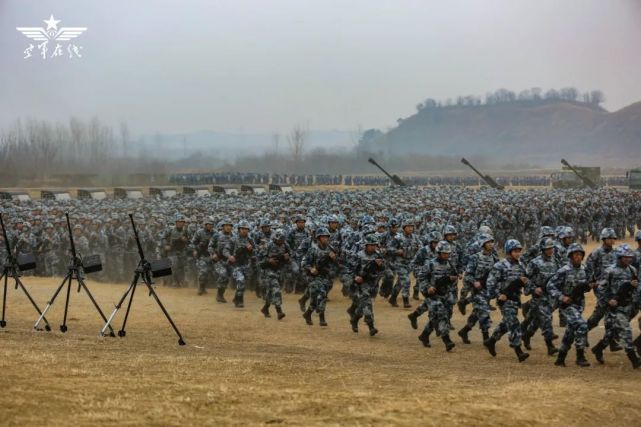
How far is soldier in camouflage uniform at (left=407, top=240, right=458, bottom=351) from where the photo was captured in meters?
14.0

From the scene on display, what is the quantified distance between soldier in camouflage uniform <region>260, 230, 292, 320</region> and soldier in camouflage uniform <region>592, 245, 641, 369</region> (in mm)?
7224

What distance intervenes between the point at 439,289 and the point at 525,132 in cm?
13959

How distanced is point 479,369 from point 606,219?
25.6 metres

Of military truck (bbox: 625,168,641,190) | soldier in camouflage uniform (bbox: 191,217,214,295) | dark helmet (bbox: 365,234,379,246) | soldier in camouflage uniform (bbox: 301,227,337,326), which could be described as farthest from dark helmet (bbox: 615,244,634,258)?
military truck (bbox: 625,168,641,190)

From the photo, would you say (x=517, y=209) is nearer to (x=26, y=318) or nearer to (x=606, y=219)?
(x=606, y=219)

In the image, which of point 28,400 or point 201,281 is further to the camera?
point 201,281

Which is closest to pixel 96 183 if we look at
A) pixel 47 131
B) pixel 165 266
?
pixel 47 131

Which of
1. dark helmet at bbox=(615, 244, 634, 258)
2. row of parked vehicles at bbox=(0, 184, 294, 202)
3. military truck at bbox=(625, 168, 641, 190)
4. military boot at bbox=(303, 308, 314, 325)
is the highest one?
military truck at bbox=(625, 168, 641, 190)

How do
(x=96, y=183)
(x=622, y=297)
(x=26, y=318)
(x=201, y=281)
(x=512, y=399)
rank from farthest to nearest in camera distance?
(x=96, y=183) < (x=201, y=281) < (x=26, y=318) < (x=622, y=297) < (x=512, y=399)

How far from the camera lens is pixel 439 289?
46.3 feet

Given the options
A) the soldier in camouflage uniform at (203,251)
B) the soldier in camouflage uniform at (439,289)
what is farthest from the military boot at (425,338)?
the soldier in camouflage uniform at (203,251)

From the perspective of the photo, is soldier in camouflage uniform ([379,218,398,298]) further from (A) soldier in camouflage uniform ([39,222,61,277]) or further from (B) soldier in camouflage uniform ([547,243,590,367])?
(A) soldier in camouflage uniform ([39,222,61,277])

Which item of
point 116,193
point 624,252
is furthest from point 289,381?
point 116,193

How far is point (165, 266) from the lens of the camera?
13047 mm
